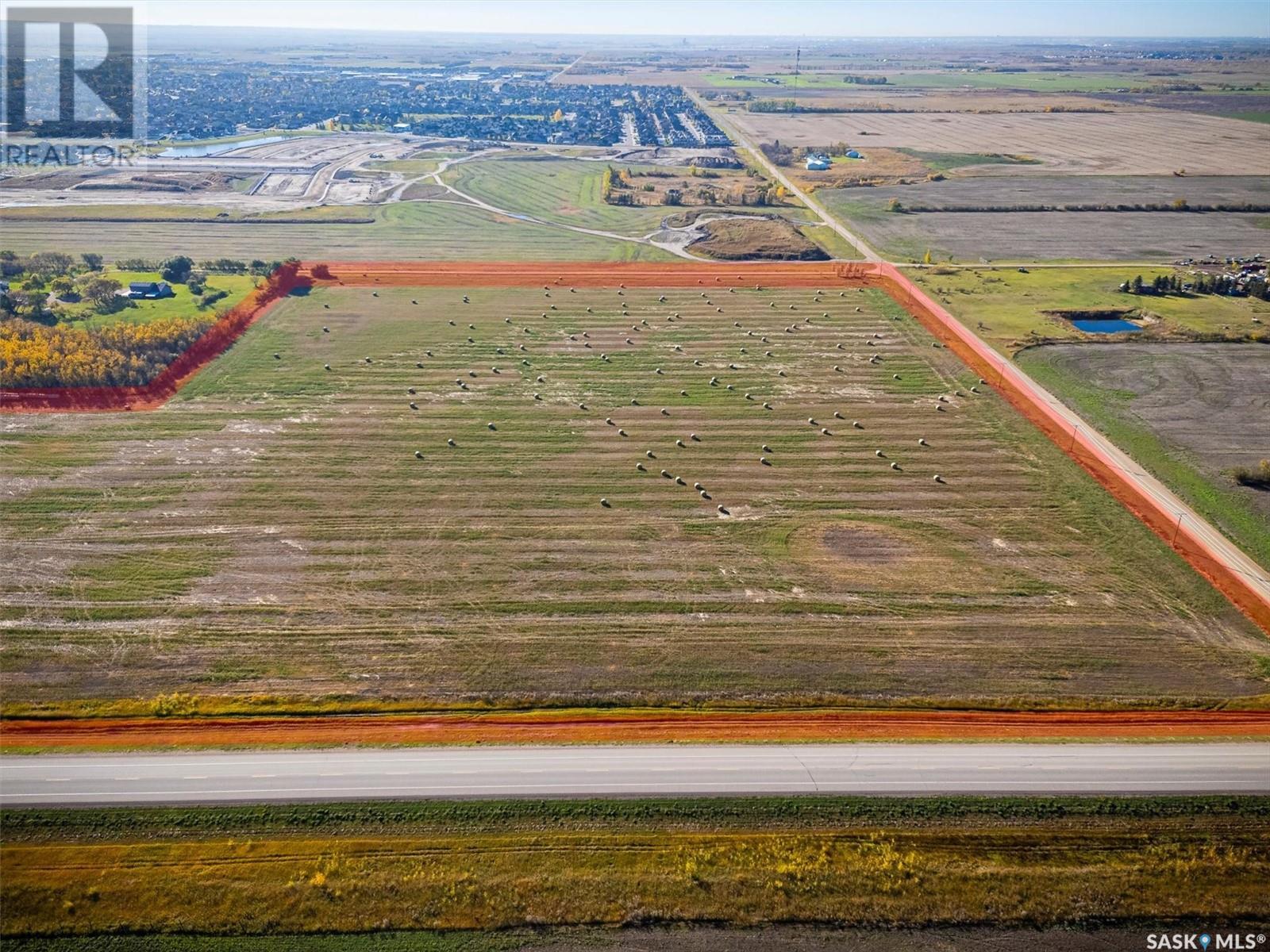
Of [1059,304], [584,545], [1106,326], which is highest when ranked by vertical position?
[1059,304]

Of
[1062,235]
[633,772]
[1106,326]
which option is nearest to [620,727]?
[633,772]

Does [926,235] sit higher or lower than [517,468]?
higher

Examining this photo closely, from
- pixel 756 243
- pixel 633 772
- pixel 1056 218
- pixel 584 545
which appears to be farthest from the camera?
pixel 1056 218

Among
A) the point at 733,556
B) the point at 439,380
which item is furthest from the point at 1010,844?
the point at 439,380

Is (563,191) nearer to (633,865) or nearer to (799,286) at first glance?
(799,286)

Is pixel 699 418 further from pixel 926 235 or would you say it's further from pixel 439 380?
pixel 926 235
